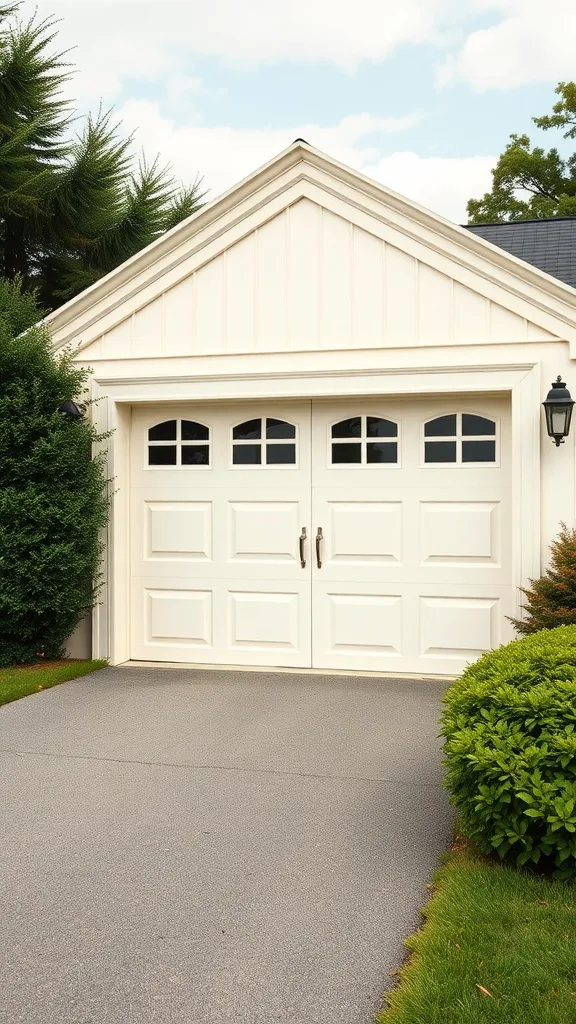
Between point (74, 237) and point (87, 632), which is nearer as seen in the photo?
point (87, 632)

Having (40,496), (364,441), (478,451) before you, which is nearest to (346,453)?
(364,441)

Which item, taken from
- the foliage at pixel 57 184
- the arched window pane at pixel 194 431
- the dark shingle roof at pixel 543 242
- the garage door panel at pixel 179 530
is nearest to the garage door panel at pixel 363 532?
the garage door panel at pixel 179 530

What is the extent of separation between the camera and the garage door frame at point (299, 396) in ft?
21.8

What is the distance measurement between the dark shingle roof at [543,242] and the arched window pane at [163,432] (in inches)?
156

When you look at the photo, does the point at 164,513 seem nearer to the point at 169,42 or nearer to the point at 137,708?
the point at 137,708

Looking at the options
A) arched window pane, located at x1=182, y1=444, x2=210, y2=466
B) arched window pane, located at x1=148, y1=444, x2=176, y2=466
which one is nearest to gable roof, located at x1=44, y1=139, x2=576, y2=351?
arched window pane, located at x1=148, y1=444, x2=176, y2=466

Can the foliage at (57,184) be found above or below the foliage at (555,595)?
above

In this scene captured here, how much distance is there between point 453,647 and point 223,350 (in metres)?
3.20

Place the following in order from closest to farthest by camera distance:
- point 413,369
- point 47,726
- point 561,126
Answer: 1. point 47,726
2. point 413,369
3. point 561,126

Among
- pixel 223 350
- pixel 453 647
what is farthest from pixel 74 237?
pixel 453 647

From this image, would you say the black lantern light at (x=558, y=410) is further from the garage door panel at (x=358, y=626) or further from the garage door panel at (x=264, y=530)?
the garage door panel at (x=264, y=530)

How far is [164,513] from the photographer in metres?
7.66

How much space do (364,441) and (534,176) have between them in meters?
19.1

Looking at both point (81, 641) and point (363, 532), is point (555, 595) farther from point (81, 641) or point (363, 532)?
point (81, 641)
